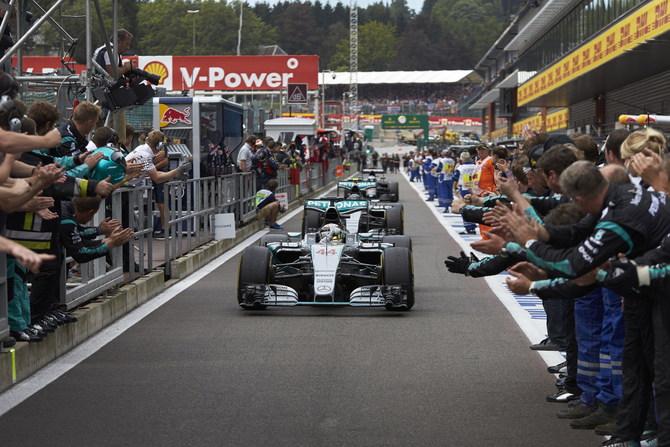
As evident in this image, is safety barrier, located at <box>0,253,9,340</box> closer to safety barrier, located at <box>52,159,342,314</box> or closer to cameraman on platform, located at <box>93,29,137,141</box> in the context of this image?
safety barrier, located at <box>52,159,342,314</box>

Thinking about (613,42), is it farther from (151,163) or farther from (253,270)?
(253,270)

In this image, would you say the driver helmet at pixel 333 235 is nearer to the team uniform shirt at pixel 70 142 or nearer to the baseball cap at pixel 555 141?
the team uniform shirt at pixel 70 142

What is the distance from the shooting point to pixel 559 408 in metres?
5.89

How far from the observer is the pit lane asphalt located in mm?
5281

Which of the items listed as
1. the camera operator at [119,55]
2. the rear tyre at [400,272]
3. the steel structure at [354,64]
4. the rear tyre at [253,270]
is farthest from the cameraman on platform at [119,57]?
the steel structure at [354,64]

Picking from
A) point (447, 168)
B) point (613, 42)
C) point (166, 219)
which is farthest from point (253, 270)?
point (613, 42)

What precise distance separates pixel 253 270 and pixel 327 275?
0.74 metres

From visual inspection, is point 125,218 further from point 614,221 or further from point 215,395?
point 614,221

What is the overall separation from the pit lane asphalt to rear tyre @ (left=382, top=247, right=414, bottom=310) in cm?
25

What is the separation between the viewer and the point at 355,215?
1354 cm

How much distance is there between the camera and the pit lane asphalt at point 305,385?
5281 millimetres

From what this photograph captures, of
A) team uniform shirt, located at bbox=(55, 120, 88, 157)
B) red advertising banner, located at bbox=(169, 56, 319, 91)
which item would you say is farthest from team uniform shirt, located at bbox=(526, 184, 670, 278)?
red advertising banner, located at bbox=(169, 56, 319, 91)

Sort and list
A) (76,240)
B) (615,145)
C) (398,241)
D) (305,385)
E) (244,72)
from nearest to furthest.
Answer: (615,145), (305,385), (76,240), (398,241), (244,72)

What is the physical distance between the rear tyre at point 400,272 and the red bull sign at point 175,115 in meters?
9.55
